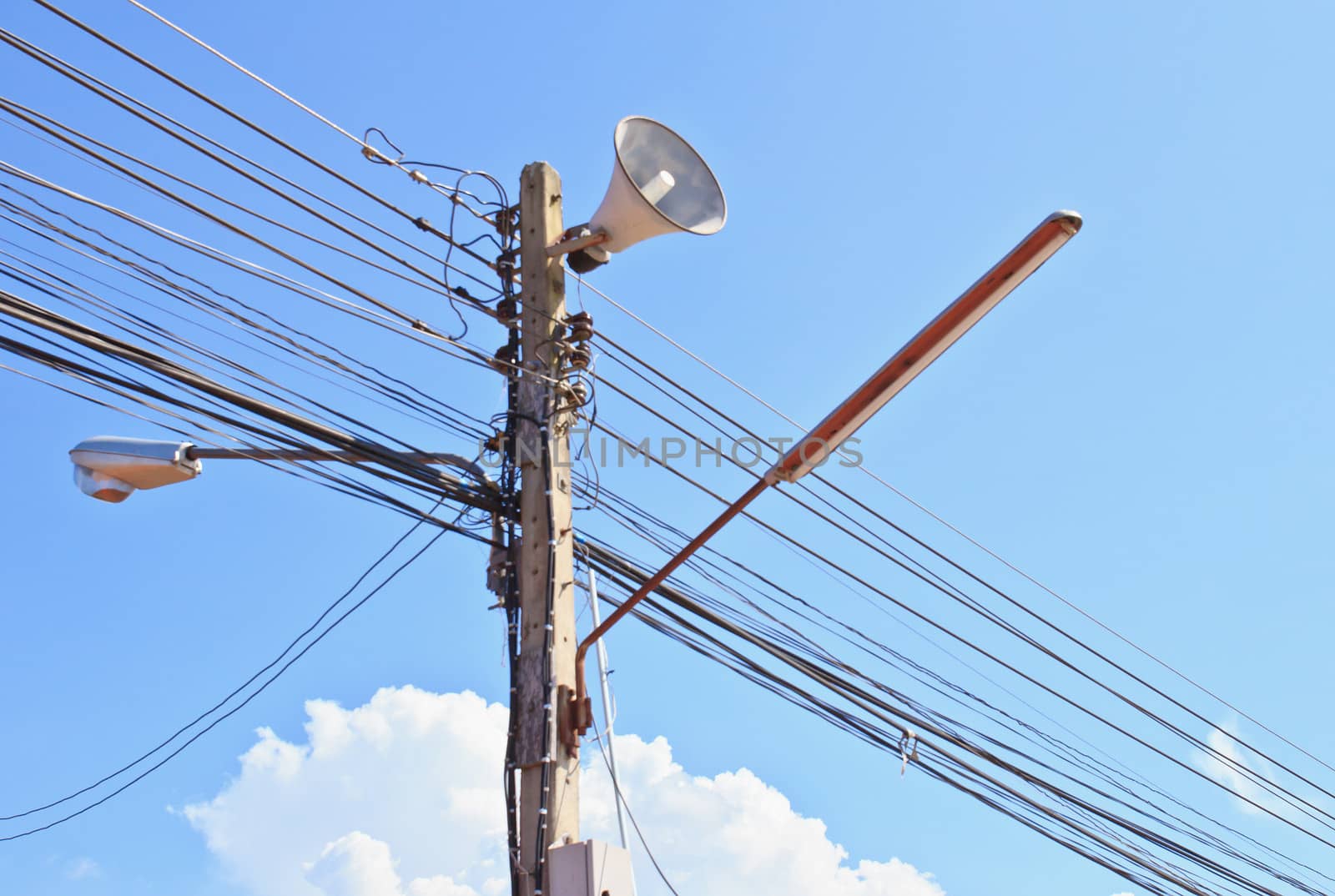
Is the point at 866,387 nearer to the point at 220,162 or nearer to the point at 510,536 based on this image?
the point at 510,536

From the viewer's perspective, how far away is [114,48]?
550cm

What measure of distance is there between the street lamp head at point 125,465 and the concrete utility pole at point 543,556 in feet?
5.43

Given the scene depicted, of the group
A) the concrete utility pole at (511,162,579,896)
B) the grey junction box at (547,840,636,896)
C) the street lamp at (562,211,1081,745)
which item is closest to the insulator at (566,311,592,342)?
the concrete utility pole at (511,162,579,896)

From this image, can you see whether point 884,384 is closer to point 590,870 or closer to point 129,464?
point 590,870

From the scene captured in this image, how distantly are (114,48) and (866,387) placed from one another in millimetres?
3613

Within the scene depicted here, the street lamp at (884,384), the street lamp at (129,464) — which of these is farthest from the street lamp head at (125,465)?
the street lamp at (884,384)

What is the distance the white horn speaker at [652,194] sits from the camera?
6656 millimetres

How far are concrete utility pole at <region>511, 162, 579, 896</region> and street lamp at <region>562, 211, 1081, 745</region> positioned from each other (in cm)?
14

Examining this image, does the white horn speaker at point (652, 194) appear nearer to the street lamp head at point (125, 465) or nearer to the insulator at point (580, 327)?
the insulator at point (580, 327)

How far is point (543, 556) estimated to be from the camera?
243 inches

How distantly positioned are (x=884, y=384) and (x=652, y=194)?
86.7 inches

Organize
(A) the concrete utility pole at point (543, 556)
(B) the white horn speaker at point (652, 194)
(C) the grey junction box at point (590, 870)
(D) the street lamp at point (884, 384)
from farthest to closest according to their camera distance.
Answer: (B) the white horn speaker at point (652, 194), (A) the concrete utility pole at point (543, 556), (C) the grey junction box at point (590, 870), (D) the street lamp at point (884, 384)

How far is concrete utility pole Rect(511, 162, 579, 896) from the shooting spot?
563 centimetres

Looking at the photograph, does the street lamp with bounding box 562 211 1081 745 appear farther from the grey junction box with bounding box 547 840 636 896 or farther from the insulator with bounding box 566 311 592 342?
the insulator with bounding box 566 311 592 342
